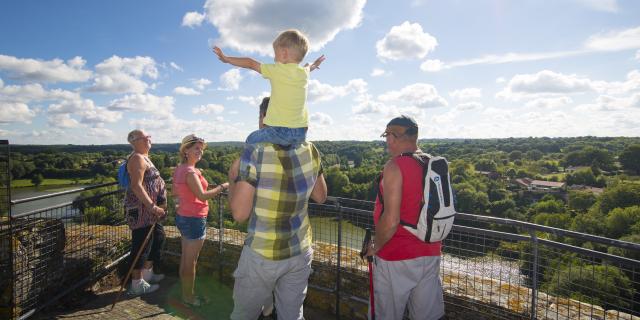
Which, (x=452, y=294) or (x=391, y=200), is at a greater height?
(x=391, y=200)

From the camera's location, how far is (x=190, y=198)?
11.4 feet

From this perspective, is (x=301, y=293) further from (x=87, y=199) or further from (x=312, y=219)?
(x=87, y=199)

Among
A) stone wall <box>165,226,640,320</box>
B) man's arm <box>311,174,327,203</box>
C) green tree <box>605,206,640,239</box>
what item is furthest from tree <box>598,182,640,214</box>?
man's arm <box>311,174,327,203</box>

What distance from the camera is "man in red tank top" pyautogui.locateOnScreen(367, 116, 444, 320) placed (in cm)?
223

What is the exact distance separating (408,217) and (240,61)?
1391 millimetres

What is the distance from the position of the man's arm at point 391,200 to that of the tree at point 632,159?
99.6m

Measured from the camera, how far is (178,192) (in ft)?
11.5

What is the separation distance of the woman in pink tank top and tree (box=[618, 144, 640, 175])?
99.7m

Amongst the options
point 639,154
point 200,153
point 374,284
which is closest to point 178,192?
point 200,153

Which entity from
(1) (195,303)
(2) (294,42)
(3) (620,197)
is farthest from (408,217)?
(3) (620,197)

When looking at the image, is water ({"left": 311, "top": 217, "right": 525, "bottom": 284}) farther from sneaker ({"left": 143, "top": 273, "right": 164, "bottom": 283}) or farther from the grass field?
the grass field

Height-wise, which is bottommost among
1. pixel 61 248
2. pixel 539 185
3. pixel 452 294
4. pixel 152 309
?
pixel 539 185

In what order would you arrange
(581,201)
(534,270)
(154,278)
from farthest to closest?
1. (581,201)
2. (154,278)
3. (534,270)

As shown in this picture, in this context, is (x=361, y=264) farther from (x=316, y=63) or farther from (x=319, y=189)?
(x=316, y=63)
